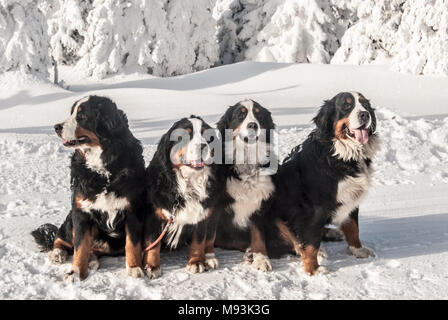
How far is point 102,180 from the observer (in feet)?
11.5

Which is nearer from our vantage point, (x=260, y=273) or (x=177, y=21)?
(x=260, y=273)

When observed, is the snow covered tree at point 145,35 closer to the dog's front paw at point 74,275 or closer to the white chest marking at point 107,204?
the white chest marking at point 107,204

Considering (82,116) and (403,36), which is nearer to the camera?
(82,116)

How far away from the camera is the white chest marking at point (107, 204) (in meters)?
3.49

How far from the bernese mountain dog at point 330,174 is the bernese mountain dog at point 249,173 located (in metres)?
0.27

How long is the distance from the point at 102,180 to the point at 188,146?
730 millimetres

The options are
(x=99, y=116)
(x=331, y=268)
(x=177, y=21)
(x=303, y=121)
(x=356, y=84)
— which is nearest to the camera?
(x=99, y=116)

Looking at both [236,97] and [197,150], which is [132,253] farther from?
[236,97]

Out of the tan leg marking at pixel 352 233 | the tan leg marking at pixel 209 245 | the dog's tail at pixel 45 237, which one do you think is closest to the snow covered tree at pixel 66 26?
the dog's tail at pixel 45 237

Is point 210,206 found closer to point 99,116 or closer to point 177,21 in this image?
point 99,116

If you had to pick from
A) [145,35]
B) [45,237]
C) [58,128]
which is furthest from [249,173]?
[145,35]
